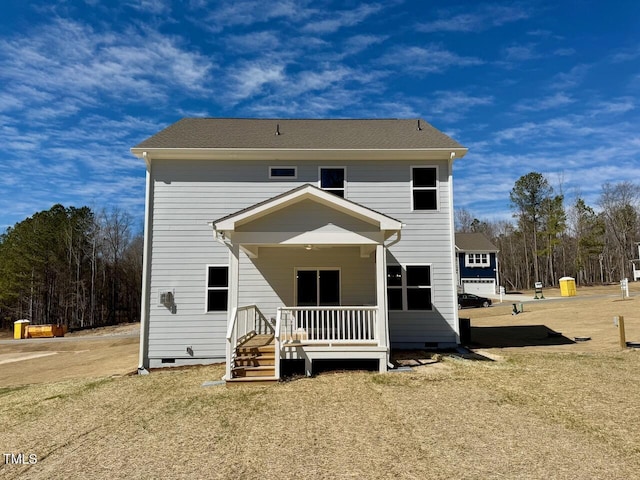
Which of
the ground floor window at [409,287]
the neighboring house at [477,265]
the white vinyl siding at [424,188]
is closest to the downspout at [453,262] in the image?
the white vinyl siding at [424,188]

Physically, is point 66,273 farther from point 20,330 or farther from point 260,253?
point 260,253

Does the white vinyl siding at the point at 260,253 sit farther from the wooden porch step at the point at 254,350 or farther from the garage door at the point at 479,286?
the garage door at the point at 479,286

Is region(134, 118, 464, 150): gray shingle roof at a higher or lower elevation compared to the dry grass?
higher

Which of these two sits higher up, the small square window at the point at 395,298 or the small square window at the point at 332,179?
the small square window at the point at 332,179

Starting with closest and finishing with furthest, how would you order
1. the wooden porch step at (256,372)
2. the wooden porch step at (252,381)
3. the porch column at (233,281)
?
the wooden porch step at (252,381), the wooden porch step at (256,372), the porch column at (233,281)

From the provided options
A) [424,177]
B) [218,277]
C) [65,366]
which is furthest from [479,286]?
[65,366]

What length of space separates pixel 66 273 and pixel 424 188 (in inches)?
1401

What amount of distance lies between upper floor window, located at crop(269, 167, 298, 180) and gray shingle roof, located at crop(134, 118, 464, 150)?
66cm

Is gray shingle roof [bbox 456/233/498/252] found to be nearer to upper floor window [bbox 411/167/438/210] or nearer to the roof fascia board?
upper floor window [bbox 411/167/438/210]

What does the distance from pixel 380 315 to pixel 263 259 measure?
4.10m

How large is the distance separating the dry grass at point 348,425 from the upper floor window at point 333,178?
18.1 ft

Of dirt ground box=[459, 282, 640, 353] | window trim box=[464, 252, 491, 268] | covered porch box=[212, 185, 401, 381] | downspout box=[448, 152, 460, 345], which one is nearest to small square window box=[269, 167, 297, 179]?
covered porch box=[212, 185, 401, 381]

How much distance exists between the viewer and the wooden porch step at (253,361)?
836 cm

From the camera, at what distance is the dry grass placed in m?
4.34
